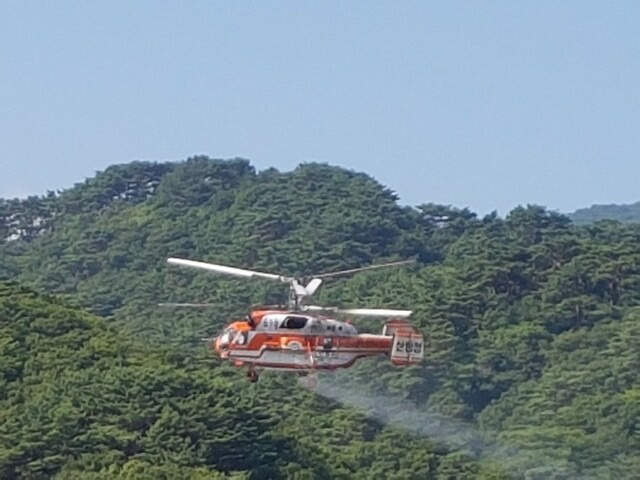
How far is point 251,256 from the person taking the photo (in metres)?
127

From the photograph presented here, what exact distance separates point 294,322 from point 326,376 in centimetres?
5304

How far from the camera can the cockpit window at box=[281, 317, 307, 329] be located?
36625mm

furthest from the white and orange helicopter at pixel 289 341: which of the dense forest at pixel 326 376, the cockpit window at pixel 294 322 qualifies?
the dense forest at pixel 326 376

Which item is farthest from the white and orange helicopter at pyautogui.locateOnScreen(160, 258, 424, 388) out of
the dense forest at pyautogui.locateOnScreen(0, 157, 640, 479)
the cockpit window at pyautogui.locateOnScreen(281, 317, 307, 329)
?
the dense forest at pyautogui.locateOnScreen(0, 157, 640, 479)

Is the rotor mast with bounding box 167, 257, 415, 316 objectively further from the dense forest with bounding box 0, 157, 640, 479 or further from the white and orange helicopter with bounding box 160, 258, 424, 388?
the dense forest with bounding box 0, 157, 640, 479

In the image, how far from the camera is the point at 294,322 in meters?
36.7

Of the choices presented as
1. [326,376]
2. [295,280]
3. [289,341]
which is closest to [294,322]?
[289,341]

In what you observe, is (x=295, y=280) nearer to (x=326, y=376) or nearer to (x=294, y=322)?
(x=294, y=322)

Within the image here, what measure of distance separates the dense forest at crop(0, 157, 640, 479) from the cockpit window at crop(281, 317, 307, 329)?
18654 mm

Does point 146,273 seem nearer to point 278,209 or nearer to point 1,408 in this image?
point 278,209

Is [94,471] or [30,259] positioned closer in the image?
[94,471]

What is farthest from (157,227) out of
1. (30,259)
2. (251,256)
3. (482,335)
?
(482,335)

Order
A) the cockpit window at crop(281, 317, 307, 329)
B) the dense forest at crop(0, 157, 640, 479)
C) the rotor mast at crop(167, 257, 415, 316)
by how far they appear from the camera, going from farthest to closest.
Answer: the dense forest at crop(0, 157, 640, 479), the cockpit window at crop(281, 317, 307, 329), the rotor mast at crop(167, 257, 415, 316)

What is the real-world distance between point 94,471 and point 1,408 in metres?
7.06
